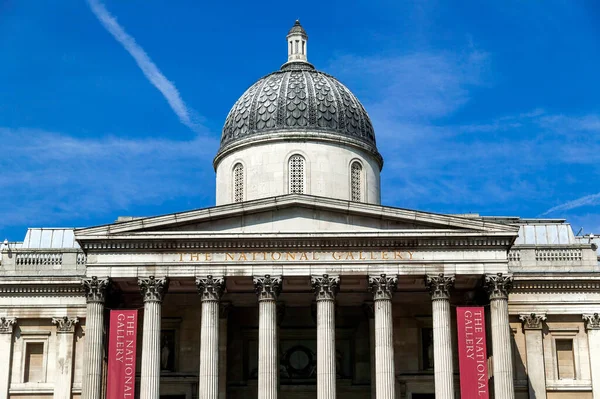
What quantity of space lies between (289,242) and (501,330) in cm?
1016

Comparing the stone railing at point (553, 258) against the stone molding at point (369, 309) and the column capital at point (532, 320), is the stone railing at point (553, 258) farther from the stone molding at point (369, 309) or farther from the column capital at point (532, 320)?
the stone molding at point (369, 309)

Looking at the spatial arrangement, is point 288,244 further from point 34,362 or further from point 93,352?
point 34,362

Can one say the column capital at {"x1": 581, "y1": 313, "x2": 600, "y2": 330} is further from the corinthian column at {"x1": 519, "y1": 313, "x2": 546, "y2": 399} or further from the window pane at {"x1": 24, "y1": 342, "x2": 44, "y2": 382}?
the window pane at {"x1": 24, "y1": 342, "x2": 44, "y2": 382}

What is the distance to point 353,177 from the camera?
5556 cm

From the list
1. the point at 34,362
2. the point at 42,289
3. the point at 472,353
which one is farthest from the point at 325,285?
the point at 34,362

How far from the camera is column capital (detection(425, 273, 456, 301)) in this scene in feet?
153

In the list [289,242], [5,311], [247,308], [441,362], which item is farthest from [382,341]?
[5,311]

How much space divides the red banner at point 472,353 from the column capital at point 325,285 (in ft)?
18.3

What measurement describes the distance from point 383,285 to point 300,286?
14.6ft

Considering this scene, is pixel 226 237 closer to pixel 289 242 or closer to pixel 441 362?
pixel 289 242

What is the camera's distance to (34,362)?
174 feet

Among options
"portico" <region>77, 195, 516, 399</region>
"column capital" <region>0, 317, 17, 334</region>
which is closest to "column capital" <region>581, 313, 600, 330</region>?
"portico" <region>77, 195, 516, 399</region>

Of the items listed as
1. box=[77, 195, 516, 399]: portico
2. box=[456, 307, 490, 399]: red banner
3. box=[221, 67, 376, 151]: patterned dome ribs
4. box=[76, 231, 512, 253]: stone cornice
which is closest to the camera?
box=[456, 307, 490, 399]: red banner

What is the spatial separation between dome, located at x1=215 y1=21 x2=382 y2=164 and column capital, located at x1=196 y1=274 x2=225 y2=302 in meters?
10.9
